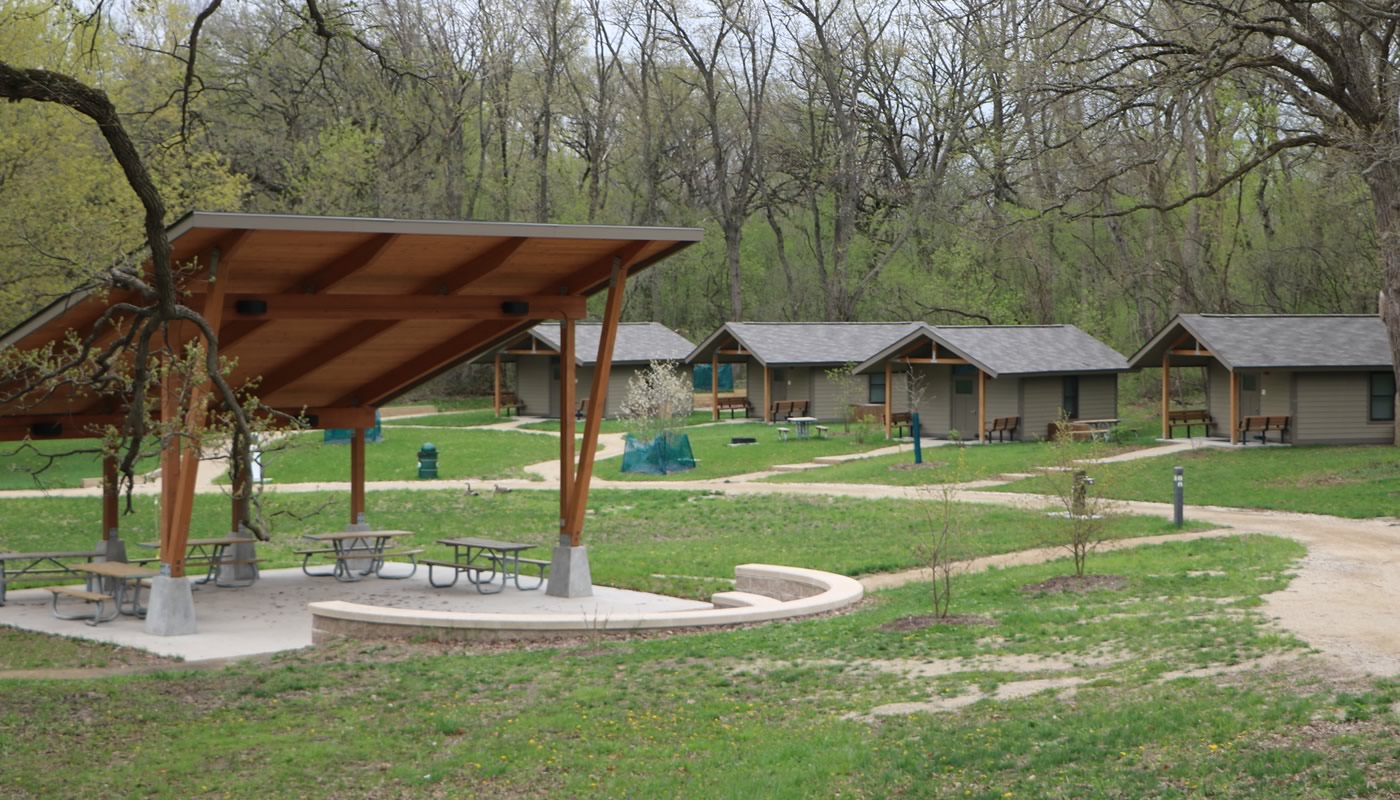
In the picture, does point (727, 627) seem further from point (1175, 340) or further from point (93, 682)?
point (1175, 340)

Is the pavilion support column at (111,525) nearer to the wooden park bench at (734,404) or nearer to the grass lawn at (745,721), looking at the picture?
the grass lawn at (745,721)

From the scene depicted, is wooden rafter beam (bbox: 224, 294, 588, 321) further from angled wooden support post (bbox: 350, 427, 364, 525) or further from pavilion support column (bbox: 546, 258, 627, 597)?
angled wooden support post (bbox: 350, 427, 364, 525)

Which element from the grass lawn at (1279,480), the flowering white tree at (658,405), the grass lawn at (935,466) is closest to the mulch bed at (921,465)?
the grass lawn at (935,466)

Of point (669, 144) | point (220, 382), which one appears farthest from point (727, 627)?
point (669, 144)

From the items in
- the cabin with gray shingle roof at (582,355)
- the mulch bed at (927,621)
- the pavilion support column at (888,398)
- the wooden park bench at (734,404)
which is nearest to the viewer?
the mulch bed at (927,621)

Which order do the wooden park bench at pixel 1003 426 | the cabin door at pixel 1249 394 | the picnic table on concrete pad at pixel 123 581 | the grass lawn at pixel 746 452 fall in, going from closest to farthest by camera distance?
1. the picnic table on concrete pad at pixel 123 581
2. the grass lawn at pixel 746 452
3. the cabin door at pixel 1249 394
4. the wooden park bench at pixel 1003 426

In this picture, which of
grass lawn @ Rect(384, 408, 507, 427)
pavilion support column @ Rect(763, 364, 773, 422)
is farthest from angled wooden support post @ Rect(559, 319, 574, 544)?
grass lawn @ Rect(384, 408, 507, 427)

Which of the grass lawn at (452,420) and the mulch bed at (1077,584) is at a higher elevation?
the grass lawn at (452,420)

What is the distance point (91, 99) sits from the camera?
7602mm

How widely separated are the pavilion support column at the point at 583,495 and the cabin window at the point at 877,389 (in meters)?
31.6

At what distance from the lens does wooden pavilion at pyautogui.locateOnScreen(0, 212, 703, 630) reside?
1395cm

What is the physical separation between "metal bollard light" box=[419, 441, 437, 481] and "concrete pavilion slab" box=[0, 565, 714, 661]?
15.4m

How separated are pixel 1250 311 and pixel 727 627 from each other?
141ft

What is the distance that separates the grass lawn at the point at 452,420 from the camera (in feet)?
168
